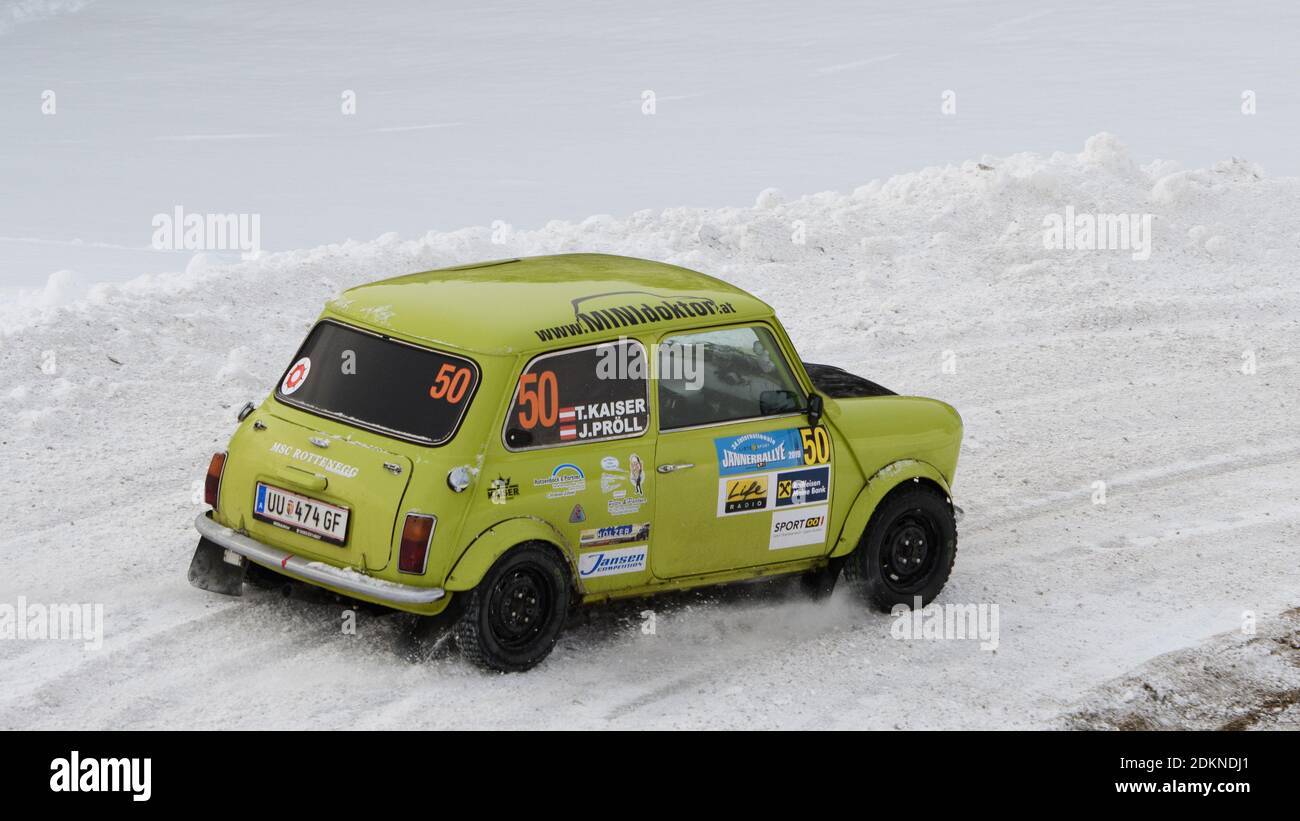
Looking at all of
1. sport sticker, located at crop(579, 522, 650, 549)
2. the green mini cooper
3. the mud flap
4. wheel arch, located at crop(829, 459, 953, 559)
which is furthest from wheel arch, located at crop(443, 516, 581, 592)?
wheel arch, located at crop(829, 459, 953, 559)

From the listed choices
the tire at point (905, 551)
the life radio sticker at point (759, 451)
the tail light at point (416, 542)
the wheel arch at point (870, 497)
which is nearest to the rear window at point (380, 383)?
the tail light at point (416, 542)

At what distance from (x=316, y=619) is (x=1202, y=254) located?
38.7 ft

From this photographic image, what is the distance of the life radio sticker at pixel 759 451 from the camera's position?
8.42m

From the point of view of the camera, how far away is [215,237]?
13289 mm

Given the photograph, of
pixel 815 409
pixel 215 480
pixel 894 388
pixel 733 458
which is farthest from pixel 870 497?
pixel 894 388

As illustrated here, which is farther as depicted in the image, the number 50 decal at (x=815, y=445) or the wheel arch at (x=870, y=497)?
the wheel arch at (x=870, y=497)

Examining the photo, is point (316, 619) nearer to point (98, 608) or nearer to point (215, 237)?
point (98, 608)

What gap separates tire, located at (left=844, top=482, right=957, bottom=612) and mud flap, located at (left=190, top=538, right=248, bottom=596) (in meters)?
3.17

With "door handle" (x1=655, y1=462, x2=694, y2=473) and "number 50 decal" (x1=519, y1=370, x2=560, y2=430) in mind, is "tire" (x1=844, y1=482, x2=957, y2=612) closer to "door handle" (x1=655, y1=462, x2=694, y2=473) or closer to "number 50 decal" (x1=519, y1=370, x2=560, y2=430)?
"door handle" (x1=655, y1=462, x2=694, y2=473)

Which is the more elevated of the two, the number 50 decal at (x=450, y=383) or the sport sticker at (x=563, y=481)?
the number 50 decal at (x=450, y=383)

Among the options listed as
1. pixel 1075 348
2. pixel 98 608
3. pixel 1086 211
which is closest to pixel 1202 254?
pixel 1086 211

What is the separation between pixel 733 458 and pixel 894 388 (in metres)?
5.03

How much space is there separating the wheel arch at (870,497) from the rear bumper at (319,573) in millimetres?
2369

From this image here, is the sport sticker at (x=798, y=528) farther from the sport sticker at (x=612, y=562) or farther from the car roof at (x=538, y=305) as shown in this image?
the car roof at (x=538, y=305)
